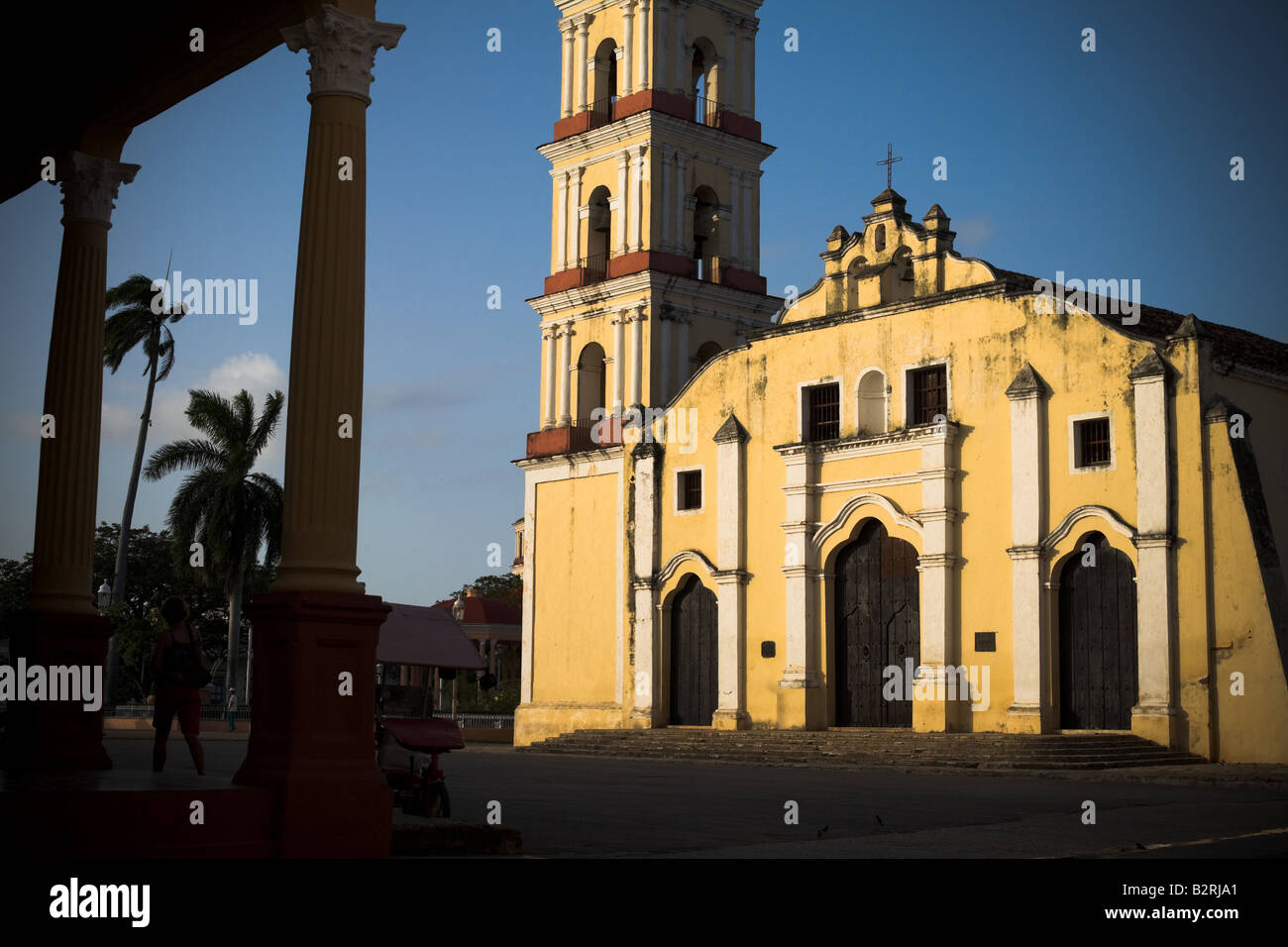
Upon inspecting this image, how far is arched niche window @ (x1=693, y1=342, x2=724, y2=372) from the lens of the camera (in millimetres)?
33122

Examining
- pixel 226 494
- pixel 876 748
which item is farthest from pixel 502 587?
pixel 876 748

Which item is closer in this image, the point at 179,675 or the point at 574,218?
the point at 179,675

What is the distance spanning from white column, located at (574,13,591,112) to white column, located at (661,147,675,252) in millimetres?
2765

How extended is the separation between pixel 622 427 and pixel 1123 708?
13.0 metres

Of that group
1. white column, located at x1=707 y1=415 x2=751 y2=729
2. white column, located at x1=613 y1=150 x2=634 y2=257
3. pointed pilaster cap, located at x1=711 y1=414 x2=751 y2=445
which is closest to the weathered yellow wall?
white column, located at x1=707 y1=415 x2=751 y2=729

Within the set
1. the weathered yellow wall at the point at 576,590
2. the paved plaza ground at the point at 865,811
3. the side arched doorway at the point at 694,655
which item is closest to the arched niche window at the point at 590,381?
the weathered yellow wall at the point at 576,590

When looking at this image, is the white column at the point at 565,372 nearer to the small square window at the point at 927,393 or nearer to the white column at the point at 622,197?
the white column at the point at 622,197

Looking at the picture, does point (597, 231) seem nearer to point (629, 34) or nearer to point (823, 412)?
point (629, 34)

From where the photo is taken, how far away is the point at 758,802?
14859 millimetres

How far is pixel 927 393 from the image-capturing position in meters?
27.2

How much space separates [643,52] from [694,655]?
13.7 m

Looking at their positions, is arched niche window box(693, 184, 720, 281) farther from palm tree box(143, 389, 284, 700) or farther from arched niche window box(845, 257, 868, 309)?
palm tree box(143, 389, 284, 700)
